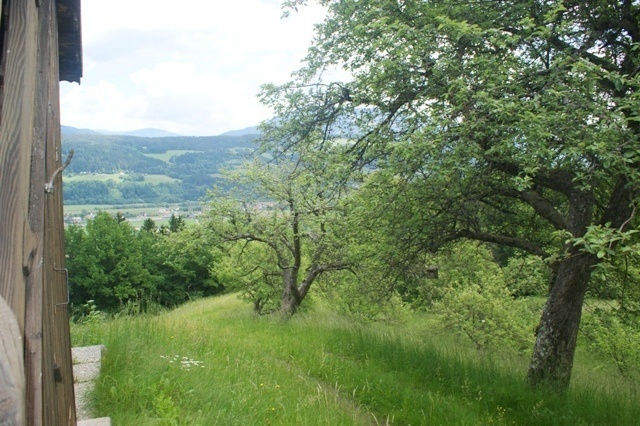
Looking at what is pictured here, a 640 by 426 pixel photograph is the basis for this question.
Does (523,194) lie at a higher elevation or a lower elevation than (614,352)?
higher

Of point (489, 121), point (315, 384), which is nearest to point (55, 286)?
point (315, 384)

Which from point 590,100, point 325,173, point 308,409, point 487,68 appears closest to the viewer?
point 308,409

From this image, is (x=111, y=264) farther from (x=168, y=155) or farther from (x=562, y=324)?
(x=168, y=155)

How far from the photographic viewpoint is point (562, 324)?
746 centimetres

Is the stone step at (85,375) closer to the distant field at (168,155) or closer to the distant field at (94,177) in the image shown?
the distant field at (94,177)

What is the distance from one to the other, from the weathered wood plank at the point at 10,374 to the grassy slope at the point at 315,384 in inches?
113

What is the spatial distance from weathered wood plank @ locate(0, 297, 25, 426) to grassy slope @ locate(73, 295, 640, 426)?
2866 millimetres

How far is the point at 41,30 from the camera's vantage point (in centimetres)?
251

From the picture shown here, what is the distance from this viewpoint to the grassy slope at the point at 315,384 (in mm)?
4426

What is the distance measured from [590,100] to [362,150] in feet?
11.2

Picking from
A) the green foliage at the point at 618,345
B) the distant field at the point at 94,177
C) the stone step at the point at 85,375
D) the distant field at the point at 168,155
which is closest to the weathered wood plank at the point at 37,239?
the stone step at the point at 85,375

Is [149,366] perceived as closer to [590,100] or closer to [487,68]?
[487,68]

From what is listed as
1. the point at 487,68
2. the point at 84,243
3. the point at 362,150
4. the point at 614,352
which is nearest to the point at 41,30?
the point at 487,68

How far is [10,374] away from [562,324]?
7706 millimetres
